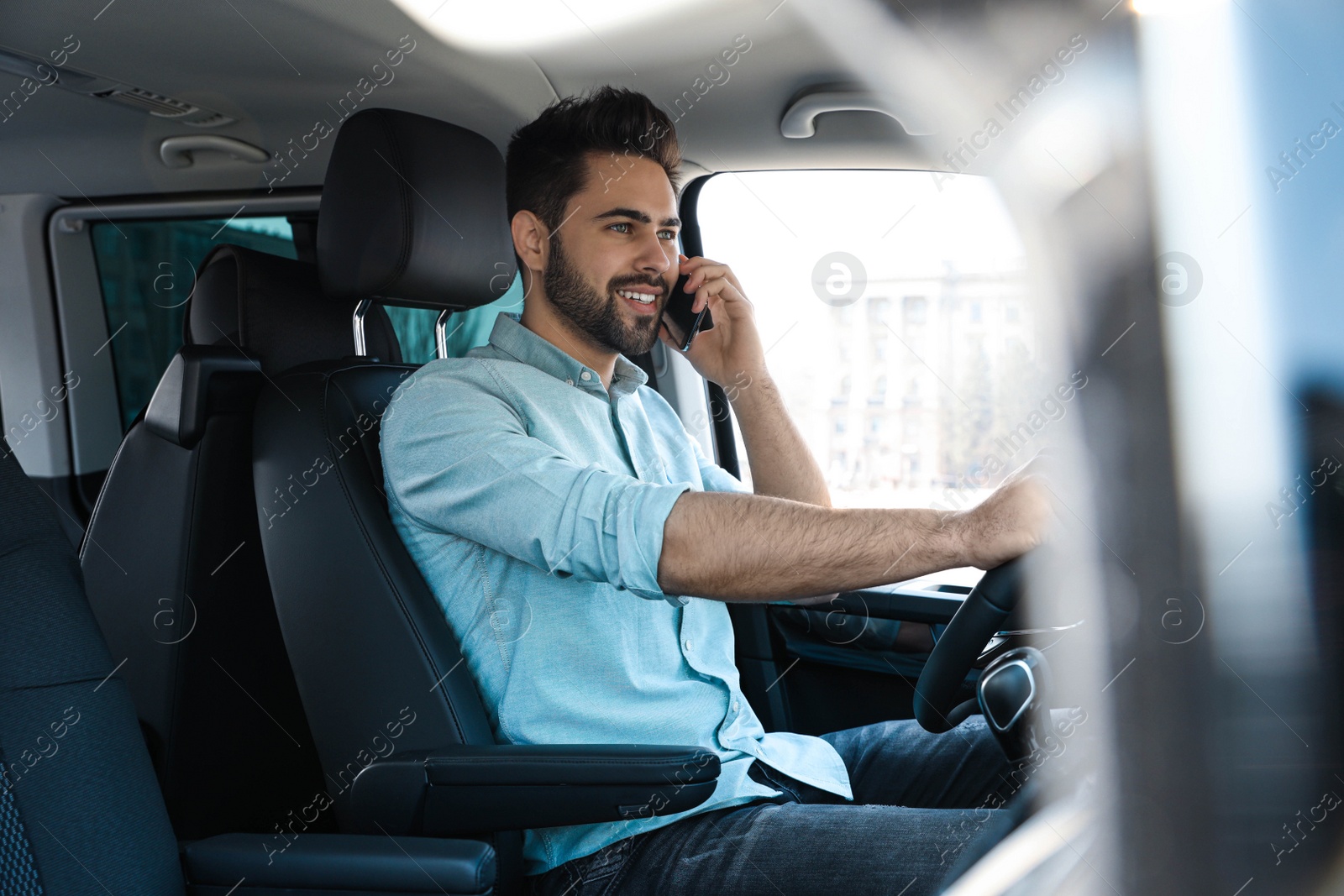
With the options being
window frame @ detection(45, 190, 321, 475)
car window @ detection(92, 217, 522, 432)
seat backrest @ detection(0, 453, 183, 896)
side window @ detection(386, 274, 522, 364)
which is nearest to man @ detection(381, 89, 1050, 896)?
seat backrest @ detection(0, 453, 183, 896)

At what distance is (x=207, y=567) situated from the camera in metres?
1.32

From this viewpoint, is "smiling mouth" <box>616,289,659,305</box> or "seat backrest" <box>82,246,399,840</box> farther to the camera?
"smiling mouth" <box>616,289,659,305</box>

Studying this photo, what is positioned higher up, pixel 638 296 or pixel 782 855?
pixel 638 296

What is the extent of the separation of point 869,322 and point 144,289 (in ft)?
6.63

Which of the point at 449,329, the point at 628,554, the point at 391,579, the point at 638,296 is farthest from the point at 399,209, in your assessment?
the point at 449,329

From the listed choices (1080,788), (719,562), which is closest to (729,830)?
(719,562)

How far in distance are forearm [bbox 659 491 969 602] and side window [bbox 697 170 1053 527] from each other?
252 mm

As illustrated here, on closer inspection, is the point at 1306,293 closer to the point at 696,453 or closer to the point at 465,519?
the point at 465,519

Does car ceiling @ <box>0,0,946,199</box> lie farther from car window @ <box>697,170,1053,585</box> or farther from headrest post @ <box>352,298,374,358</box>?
headrest post @ <box>352,298,374,358</box>

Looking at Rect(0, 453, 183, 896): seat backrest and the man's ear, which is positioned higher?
the man's ear

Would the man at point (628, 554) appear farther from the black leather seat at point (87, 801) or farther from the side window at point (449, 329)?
the side window at point (449, 329)

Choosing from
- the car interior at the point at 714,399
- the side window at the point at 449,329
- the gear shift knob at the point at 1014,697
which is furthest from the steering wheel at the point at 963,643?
the side window at the point at 449,329

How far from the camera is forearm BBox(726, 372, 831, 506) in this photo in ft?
5.62

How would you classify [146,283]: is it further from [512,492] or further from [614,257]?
[512,492]
